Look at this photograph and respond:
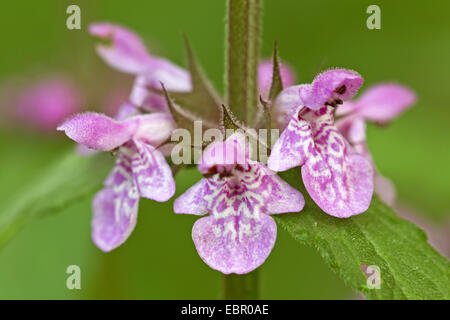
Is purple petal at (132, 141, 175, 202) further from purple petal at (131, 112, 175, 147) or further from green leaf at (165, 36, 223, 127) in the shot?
green leaf at (165, 36, 223, 127)

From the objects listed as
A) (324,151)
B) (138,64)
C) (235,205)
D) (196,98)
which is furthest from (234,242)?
(138,64)

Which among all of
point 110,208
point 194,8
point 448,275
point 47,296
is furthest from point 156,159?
point 194,8

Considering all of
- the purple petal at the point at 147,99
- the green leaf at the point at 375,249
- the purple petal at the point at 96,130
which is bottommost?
the green leaf at the point at 375,249

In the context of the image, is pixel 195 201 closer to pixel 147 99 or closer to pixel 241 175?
pixel 241 175

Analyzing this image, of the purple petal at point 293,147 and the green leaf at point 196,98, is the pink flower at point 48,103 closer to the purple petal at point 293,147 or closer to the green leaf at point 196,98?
the green leaf at point 196,98

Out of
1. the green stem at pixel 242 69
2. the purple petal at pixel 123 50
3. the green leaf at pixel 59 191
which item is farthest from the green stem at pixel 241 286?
the purple petal at pixel 123 50

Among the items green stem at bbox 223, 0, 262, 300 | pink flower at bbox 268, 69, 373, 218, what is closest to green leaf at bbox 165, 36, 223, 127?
green stem at bbox 223, 0, 262, 300
